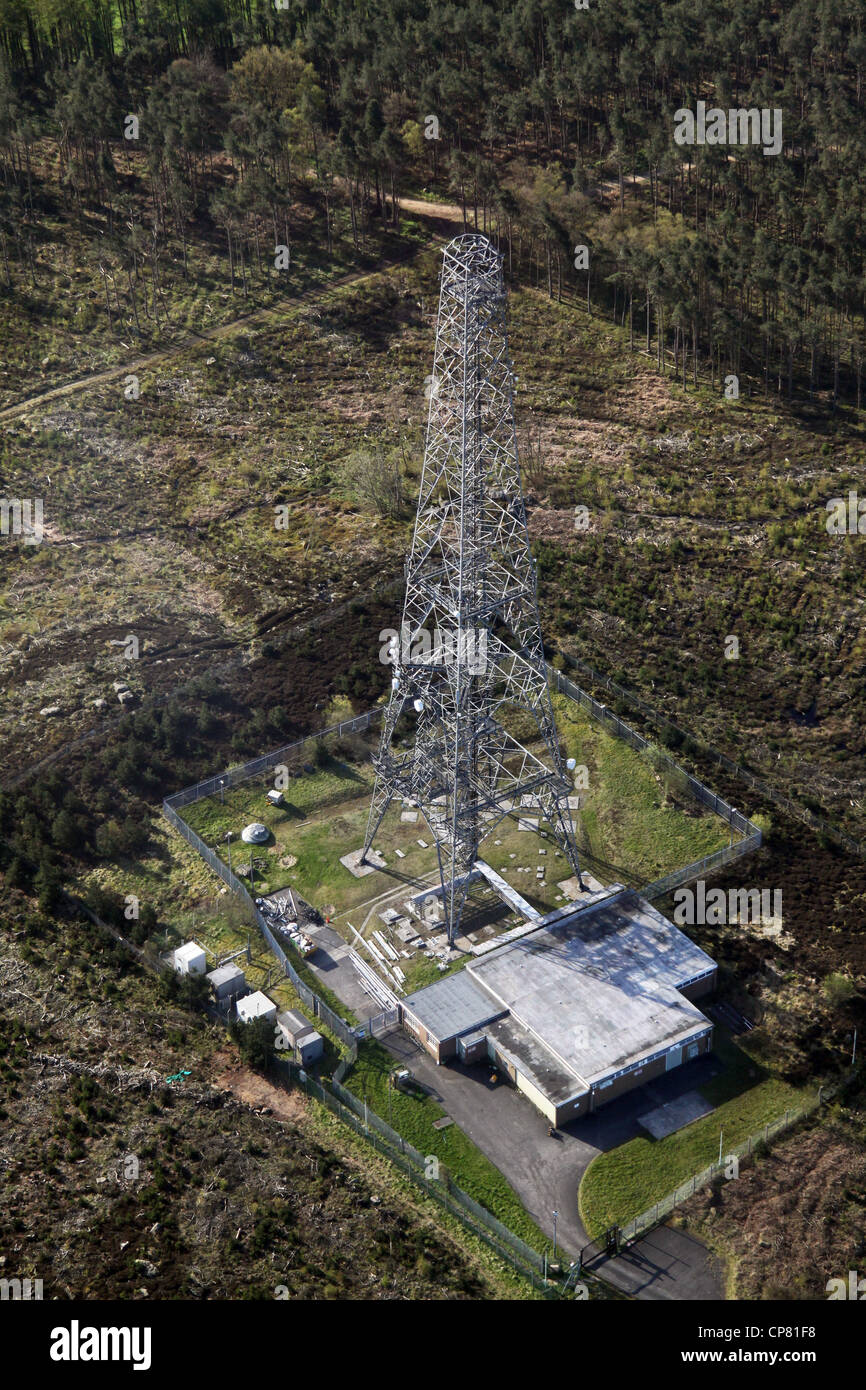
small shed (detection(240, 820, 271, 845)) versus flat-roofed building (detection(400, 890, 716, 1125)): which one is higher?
small shed (detection(240, 820, 271, 845))

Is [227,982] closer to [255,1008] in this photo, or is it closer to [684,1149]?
[255,1008]

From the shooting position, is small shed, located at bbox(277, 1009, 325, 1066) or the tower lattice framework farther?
the tower lattice framework

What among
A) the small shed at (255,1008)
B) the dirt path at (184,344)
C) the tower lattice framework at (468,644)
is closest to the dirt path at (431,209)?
the dirt path at (184,344)

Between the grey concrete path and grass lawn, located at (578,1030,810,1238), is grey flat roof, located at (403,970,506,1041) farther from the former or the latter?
grass lawn, located at (578,1030,810,1238)

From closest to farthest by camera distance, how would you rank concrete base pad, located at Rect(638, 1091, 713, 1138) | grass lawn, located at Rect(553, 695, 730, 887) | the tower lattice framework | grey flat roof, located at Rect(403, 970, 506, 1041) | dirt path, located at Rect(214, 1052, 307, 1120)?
concrete base pad, located at Rect(638, 1091, 713, 1138)
dirt path, located at Rect(214, 1052, 307, 1120)
grey flat roof, located at Rect(403, 970, 506, 1041)
the tower lattice framework
grass lawn, located at Rect(553, 695, 730, 887)

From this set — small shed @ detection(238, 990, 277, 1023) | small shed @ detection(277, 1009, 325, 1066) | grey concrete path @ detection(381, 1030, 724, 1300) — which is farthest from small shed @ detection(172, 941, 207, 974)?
grey concrete path @ detection(381, 1030, 724, 1300)

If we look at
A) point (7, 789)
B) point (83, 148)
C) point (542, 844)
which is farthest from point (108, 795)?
point (83, 148)

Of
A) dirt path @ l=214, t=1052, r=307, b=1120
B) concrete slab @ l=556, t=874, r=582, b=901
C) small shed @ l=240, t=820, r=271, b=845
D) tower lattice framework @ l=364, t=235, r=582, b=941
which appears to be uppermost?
tower lattice framework @ l=364, t=235, r=582, b=941

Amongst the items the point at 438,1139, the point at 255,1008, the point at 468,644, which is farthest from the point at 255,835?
the point at 438,1139
